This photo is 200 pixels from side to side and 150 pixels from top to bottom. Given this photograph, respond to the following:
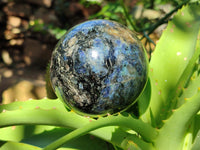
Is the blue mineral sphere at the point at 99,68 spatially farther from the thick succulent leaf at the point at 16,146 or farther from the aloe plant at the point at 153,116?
the thick succulent leaf at the point at 16,146

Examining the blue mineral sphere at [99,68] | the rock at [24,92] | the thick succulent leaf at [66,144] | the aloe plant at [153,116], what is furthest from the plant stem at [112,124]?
the rock at [24,92]

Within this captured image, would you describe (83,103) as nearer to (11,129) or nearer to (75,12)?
(11,129)

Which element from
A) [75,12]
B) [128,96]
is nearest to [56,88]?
[128,96]

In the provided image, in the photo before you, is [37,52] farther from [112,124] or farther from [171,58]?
[112,124]

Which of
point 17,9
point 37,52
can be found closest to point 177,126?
point 37,52

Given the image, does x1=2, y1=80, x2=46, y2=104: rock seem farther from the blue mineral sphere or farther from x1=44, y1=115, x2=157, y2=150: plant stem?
x1=44, y1=115, x2=157, y2=150: plant stem
